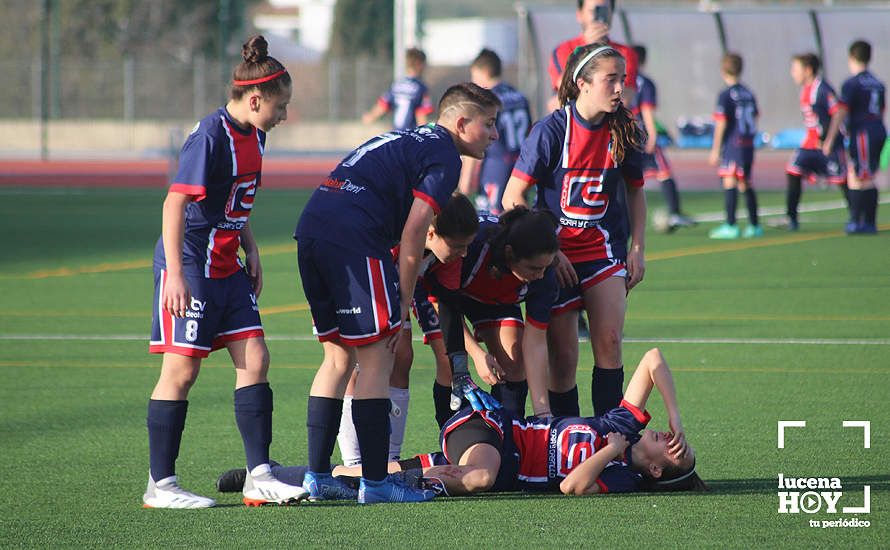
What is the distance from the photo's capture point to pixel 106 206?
21.2m

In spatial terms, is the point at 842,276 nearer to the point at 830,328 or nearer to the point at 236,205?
the point at 830,328

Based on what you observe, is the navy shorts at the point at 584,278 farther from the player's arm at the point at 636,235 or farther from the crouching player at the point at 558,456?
the crouching player at the point at 558,456

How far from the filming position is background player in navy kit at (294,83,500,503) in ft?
16.6

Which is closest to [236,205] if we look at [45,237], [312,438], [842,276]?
[312,438]

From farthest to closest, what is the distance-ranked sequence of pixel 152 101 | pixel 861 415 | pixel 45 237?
1. pixel 152 101
2. pixel 45 237
3. pixel 861 415

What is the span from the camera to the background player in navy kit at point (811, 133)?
16625mm

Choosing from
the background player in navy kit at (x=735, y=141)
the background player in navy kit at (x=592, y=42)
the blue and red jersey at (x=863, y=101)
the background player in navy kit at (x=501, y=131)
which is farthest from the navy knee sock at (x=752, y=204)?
the background player in navy kit at (x=592, y=42)

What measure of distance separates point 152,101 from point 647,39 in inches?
693

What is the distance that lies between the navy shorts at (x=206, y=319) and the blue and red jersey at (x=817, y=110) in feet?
42.2

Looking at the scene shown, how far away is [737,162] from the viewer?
16.4 metres

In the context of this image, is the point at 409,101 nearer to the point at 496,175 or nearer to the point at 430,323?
the point at 496,175

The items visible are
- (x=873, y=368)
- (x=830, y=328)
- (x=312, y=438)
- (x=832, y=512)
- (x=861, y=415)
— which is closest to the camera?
(x=832, y=512)

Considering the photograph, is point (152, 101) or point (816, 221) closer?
point (816, 221)

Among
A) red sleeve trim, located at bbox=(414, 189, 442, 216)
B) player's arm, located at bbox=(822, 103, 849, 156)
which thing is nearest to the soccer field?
red sleeve trim, located at bbox=(414, 189, 442, 216)
